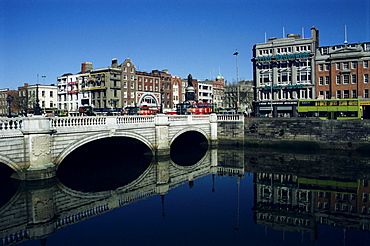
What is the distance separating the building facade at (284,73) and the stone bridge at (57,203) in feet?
121

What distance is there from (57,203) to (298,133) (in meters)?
36.3

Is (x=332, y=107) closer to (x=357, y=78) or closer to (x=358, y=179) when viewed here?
(x=357, y=78)

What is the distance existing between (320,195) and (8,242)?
2191cm

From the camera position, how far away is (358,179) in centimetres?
2967

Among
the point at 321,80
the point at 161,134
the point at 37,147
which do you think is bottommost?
the point at 37,147

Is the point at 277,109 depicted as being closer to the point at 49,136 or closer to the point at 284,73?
the point at 284,73

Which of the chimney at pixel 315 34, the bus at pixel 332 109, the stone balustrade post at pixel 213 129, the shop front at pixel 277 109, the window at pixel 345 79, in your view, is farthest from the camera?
the chimney at pixel 315 34

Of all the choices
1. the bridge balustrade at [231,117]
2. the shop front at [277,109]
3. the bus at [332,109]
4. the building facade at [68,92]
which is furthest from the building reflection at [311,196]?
the building facade at [68,92]

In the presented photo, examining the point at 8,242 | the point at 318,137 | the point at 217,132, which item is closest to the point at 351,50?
the point at 318,137

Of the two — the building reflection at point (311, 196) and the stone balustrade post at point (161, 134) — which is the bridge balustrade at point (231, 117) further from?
the stone balustrade post at point (161, 134)

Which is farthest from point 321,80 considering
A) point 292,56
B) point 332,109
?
point 332,109

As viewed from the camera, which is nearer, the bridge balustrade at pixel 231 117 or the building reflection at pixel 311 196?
the building reflection at pixel 311 196

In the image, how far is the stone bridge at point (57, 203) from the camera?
18.3m

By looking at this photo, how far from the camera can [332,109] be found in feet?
163
